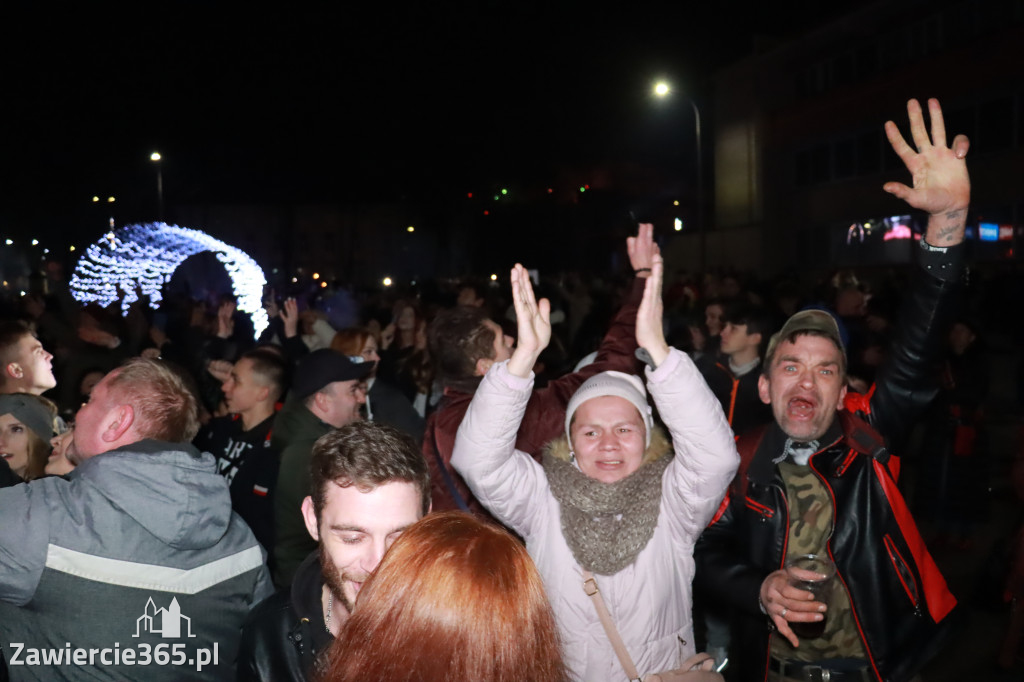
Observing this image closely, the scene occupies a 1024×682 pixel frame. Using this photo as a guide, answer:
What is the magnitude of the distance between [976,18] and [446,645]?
30.2 meters

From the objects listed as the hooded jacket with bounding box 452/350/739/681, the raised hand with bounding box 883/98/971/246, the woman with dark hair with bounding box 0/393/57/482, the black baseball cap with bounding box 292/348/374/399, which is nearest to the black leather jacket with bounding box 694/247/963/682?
the raised hand with bounding box 883/98/971/246

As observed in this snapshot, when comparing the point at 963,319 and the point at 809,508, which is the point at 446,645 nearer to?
the point at 809,508

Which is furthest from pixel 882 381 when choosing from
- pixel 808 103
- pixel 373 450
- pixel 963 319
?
pixel 808 103

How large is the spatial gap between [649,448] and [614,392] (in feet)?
0.87

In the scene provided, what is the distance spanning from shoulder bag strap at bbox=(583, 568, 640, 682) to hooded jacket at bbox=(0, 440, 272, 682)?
4.24 feet

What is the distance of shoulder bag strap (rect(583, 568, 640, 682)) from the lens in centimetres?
299

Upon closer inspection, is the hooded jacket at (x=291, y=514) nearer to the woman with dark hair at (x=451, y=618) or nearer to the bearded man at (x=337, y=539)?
the bearded man at (x=337, y=539)

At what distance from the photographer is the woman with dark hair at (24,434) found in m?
4.33

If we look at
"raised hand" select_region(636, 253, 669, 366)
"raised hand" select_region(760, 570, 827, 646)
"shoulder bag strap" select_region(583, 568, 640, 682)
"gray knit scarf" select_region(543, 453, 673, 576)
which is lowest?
"shoulder bag strap" select_region(583, 568, 640, 682)

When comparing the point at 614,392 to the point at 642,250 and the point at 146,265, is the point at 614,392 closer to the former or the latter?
the point at 642,250

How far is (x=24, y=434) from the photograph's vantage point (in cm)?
440

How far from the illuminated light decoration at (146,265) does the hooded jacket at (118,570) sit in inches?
335

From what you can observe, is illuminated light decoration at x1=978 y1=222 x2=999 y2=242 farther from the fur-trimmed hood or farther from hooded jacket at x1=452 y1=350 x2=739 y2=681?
hooded jacket at x1=452 y1=350 x2=739 y2=681

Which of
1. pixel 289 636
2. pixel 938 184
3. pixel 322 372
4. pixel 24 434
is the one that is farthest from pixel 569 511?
pixel 24 434
